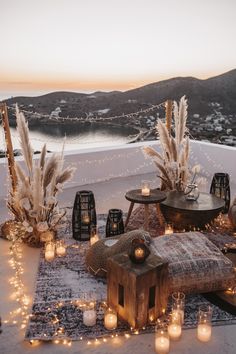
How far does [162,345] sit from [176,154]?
2.30 m

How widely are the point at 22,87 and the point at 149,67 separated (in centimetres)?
225

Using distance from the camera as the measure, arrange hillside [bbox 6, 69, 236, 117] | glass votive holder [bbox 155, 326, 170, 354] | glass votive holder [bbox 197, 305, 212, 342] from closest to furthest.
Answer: glass votive holder [bbox 155, 326, 170, 354], glass votive holder [bbox 197, 305, 212, 342], hillside [bbox 6, 69, 236, 117]

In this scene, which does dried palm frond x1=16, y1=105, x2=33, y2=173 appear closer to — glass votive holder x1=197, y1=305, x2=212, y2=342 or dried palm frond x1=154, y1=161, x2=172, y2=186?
dried palm frond x1=154, y1=161, x2=172, y2=186

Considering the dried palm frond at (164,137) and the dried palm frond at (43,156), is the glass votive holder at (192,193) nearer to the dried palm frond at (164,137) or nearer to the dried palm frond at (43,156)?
the dried palm frond at (164,137)

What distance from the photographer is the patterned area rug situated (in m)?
1.97

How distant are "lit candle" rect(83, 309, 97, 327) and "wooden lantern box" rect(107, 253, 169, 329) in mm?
132

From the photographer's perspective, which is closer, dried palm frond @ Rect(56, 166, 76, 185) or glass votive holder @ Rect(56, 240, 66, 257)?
glass votive holder @ Rect(56, 240, 66, 257)

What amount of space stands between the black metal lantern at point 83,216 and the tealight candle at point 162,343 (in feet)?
4.72

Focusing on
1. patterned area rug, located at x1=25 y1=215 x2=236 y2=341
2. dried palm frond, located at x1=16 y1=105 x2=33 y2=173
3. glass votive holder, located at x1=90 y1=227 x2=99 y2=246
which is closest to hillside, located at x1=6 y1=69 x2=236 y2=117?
dried palm frond, located at x1=16 y1=105 x2=33 y2=173

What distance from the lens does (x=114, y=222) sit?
3.08 metres

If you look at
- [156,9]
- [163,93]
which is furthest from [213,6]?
[163,93]

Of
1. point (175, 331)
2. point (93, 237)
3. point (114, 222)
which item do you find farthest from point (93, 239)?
point (175, 331)

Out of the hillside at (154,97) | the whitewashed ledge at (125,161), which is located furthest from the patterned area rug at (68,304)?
the hillside at (154,97)

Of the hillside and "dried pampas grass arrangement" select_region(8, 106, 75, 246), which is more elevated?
the hillside
